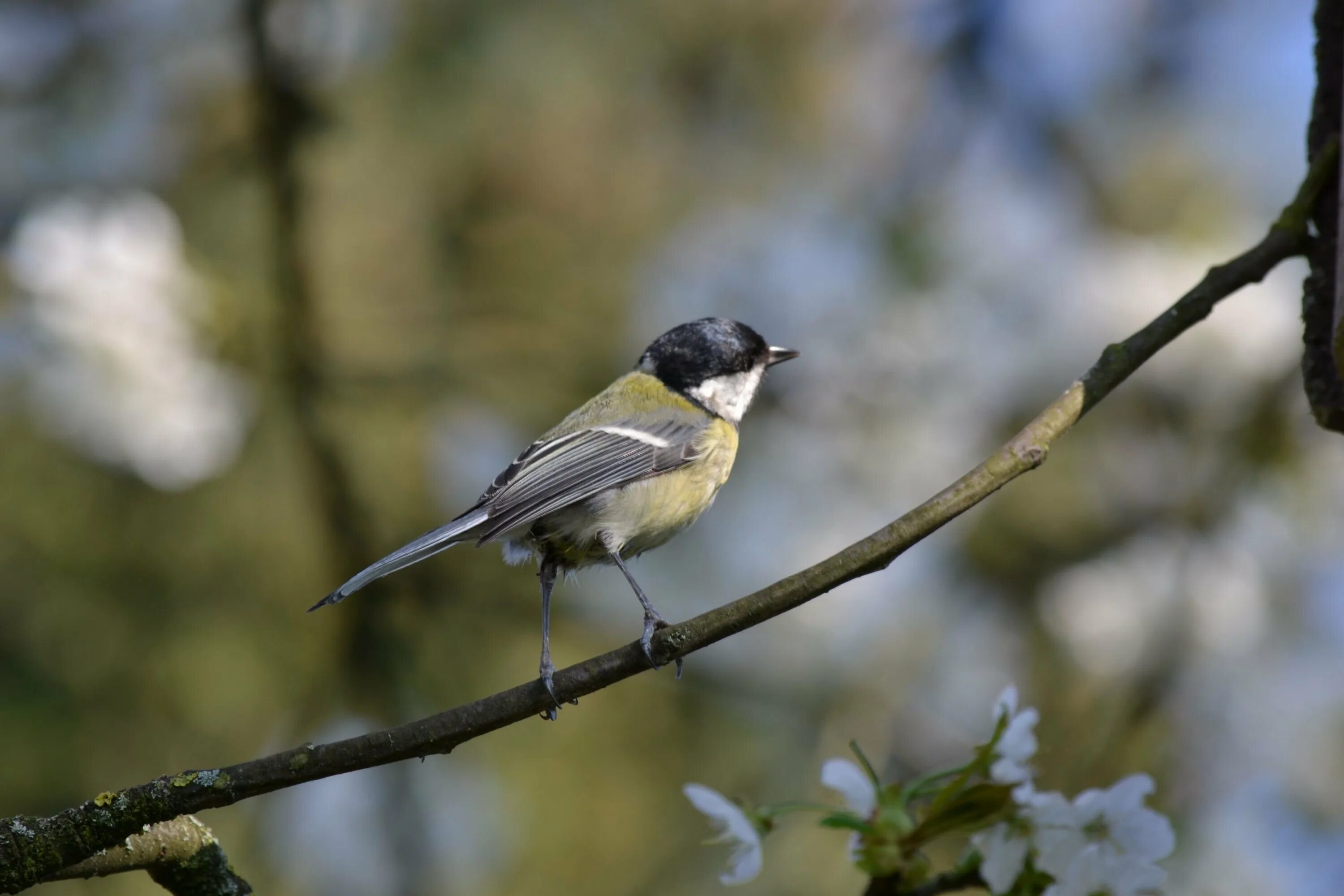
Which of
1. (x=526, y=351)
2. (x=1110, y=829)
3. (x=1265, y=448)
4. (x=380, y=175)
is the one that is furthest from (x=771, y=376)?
(x=1110, y=829)

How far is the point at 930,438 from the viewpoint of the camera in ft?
10.8

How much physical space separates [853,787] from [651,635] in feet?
1.00

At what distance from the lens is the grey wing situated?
2.01 meters

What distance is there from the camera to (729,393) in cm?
262

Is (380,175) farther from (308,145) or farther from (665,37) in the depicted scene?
(665,37)

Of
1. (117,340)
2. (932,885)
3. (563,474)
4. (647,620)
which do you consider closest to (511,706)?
(932,885)

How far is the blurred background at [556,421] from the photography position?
288 cm

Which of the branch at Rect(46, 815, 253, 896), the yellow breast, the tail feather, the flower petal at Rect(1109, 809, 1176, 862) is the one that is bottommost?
the flower petal at Rect(1109, 809, 1176, 862)

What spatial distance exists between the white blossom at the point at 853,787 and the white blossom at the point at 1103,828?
0.16 meters

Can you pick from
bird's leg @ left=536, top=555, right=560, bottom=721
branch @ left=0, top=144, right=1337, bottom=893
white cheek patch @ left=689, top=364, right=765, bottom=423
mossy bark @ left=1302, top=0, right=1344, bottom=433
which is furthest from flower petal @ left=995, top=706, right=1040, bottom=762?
white cheek patch @ left=689, top=364, right=765, bottom=423

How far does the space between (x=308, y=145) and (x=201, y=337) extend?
24.5 inches

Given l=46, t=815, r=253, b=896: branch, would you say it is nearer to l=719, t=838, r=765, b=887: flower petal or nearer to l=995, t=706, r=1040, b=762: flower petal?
l=719, t=838, r=765, b=887: flower petal

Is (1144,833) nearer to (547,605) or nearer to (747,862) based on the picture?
(747,862)

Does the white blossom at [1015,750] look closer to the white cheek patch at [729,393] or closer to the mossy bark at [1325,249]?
A: the mossy bark at [1325,249]
